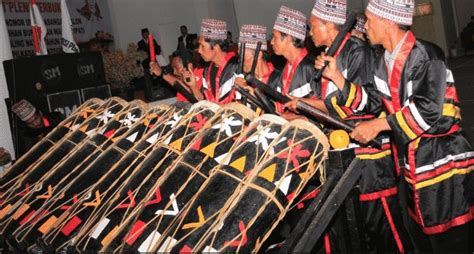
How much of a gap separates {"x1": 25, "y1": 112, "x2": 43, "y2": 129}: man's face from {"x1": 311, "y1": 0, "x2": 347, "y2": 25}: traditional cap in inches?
107

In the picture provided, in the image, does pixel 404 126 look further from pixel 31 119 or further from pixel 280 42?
pixel 31 119

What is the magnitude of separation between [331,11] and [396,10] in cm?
64

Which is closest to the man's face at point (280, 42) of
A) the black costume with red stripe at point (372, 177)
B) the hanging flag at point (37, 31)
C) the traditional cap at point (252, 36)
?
the black costume with red stripe at point (372, 177)

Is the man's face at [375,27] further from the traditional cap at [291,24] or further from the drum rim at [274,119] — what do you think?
the traditional cap at [291,24]

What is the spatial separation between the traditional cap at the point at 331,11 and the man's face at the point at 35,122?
272 cm

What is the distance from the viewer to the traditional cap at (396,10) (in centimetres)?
240

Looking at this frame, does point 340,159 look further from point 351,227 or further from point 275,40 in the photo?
point 275,40

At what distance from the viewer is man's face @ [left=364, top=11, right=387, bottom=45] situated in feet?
8.05

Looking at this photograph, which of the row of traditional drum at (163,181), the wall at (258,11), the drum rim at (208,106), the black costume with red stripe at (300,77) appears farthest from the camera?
the wall at (258,11)

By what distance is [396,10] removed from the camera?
240 cm

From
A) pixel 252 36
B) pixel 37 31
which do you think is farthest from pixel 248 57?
pixel 37 31

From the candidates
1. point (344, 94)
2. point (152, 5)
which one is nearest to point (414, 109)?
point (344, 94)

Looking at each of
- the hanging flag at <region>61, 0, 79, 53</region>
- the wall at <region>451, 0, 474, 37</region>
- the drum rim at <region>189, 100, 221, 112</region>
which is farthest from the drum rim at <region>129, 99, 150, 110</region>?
the wall at <region>451, 0, 474, 37</region>

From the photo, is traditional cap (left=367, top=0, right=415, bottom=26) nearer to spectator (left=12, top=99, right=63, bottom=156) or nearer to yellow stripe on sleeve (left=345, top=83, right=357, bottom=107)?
yellow stripe on sleeve (left=345, top=83, right=357, bottom=107)
